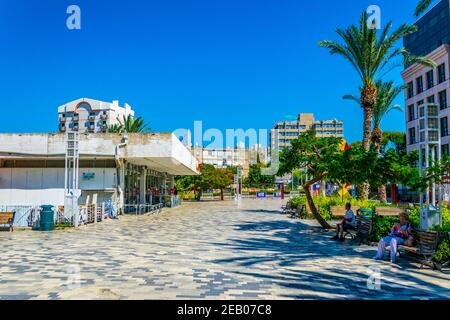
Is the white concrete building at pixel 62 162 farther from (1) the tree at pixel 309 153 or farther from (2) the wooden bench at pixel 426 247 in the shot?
(2) the wooden bench at pixel 426 247

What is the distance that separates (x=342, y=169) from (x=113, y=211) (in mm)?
Answer: 13938

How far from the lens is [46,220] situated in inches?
679

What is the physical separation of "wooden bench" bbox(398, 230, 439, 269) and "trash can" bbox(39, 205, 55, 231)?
1380 cm

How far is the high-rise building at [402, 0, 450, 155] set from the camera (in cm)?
4903

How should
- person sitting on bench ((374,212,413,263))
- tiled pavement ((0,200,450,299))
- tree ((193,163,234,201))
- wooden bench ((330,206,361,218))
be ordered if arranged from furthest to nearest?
1. tree ((193,163,234,201))
2. wooden bench ((330,206,361,218))
3. person sitting on bench ((374,212,413,263))
4. tiled pavement ((0,200,450,299))

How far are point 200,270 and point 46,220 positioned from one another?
35.6 ft

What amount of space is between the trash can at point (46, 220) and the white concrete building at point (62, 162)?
7.86 metres

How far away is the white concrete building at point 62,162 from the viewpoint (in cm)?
2555

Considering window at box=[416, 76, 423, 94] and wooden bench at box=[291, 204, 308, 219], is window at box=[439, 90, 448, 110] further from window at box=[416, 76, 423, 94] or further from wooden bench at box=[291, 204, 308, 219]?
wooden bench at box=[291, 204, 308, 219]

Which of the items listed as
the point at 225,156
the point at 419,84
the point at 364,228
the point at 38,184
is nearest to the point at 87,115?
the point at 225,156

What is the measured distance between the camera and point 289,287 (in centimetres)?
739

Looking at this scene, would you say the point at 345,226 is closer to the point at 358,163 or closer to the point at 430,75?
the point at 358,163

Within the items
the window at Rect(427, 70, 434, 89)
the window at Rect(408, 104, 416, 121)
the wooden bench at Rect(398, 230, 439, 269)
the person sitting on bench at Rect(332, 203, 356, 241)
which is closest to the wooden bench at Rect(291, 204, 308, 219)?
the person sitting on bench at Rect(332, 203, 356, 241)

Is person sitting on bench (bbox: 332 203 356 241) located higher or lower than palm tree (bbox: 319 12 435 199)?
lower
